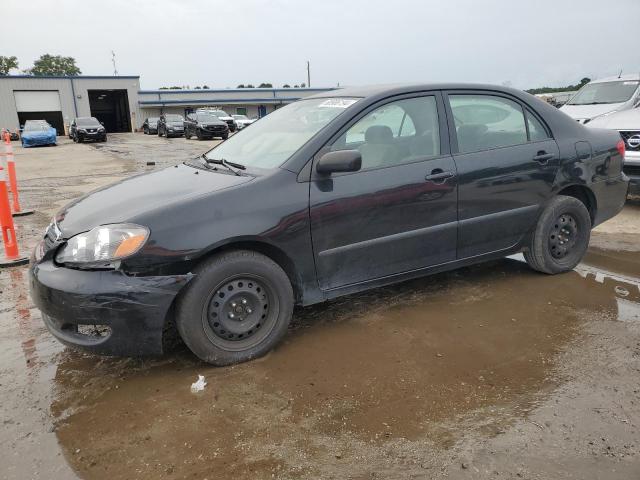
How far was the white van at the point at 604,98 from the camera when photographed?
938cm

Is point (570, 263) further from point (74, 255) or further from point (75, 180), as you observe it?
point (75, 180)

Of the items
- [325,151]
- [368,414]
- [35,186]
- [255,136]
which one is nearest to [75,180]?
[35,186]

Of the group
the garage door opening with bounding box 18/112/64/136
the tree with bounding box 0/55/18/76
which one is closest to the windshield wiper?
the garage door opening with bounding box 18/112/64/136

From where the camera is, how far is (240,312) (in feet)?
9.93

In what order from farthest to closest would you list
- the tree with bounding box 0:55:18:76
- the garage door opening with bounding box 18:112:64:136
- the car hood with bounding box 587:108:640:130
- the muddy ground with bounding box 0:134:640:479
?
the tree with bounding box 0:55:18:76 < the garage door opening with bounding box 18:112:64:136 < the car hood with bounding box 587:108:640:130 < the muddy ground with bounding box 0:134:640:479

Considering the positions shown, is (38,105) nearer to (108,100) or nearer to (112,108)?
(108,100)

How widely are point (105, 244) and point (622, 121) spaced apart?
7.39 metres

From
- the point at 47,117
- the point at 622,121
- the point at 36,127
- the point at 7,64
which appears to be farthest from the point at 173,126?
the point at 7,64

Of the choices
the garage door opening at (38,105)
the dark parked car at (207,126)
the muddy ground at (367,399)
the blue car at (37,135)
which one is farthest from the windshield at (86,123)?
the muddy ground at (367,399)

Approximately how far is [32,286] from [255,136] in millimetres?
1909

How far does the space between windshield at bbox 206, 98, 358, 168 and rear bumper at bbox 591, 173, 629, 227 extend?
99.4 inches

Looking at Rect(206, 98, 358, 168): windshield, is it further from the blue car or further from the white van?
the blue car

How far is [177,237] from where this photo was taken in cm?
279

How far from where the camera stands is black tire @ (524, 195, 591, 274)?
13.9 feet
